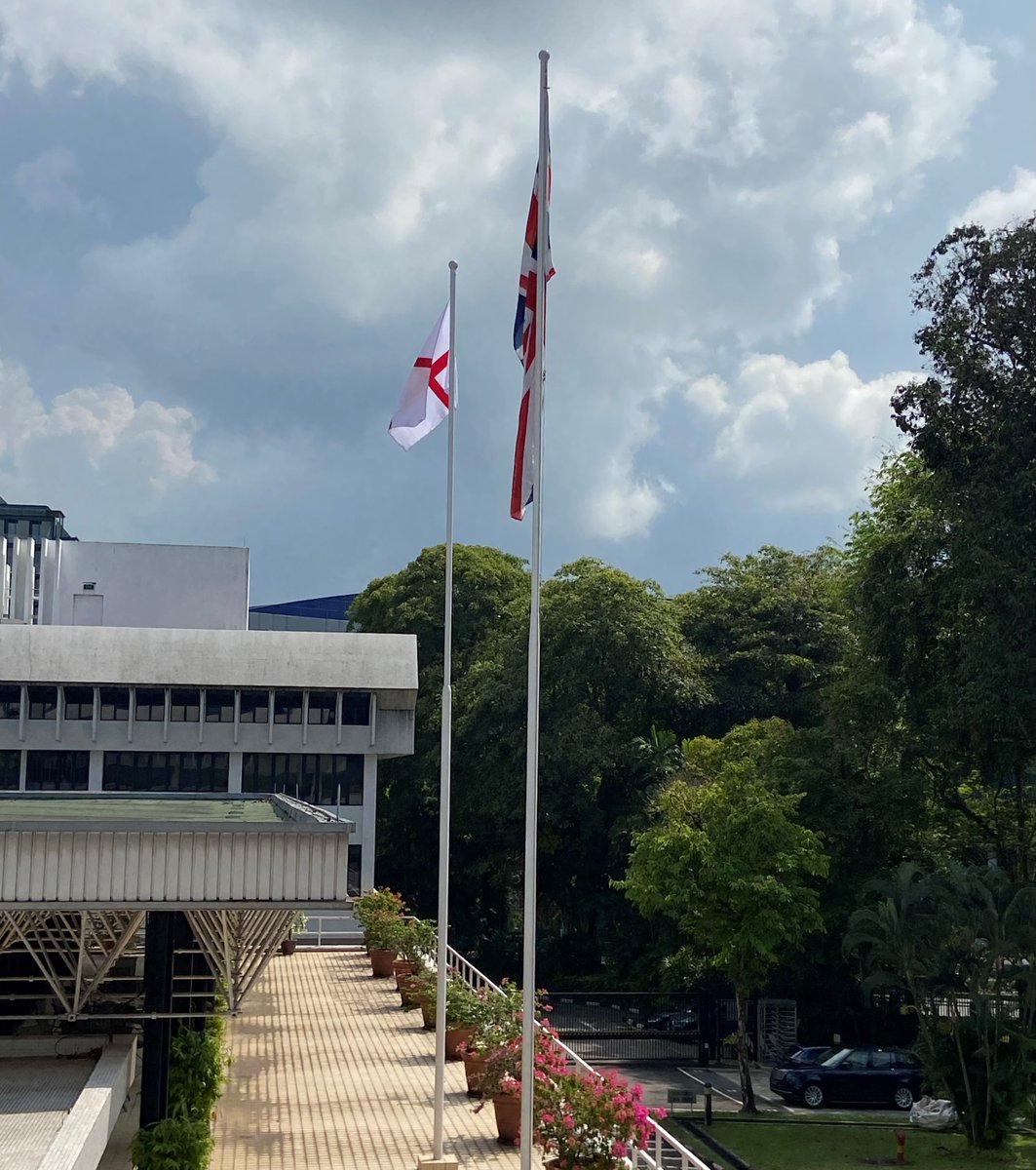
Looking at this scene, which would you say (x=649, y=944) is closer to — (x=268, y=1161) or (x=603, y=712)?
(x=603, y=712)

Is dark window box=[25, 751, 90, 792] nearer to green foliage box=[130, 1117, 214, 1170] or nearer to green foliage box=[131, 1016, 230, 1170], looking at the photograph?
green foliage box=[131, 1016, 230, 1170]

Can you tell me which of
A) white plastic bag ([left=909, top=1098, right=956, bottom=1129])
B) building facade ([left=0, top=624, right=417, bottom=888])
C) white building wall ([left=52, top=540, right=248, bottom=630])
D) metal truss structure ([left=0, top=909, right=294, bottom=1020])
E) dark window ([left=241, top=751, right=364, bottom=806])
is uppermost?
white building wall ([left=52, top=540, right=248, bottom=630])

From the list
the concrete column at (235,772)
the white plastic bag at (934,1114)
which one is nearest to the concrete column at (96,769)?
the concrete column at (235,772)

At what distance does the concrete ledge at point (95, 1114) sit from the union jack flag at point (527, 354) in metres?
6.98

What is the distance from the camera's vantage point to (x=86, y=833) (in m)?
13.7

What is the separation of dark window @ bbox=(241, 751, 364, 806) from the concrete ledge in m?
28.3

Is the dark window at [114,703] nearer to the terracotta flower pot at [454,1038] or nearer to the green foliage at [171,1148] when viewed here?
the terracotta flower pot at [454,1038]

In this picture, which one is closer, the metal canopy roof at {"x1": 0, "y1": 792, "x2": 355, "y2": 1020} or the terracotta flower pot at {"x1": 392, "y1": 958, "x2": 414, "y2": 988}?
the metal canopy roof at {"x1": 0, "y1": 792, "x2": 355, "y2": 1020}

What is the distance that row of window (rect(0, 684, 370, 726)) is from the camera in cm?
4634

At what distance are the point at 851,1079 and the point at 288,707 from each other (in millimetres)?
21034

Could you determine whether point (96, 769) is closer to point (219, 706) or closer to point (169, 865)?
point (219, 706)

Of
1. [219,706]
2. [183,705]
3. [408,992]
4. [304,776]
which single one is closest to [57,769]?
[183,705]

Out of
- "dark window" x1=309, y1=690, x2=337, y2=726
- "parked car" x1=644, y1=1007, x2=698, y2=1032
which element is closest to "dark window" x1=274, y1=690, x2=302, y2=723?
"dark window" x1=309, y1=690, x2=337, y2=726

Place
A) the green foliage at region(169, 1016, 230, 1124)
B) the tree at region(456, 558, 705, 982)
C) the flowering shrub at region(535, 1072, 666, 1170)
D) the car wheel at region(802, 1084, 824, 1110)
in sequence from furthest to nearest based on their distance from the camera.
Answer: the tree at region(456, 558, 705, 982), the car wheel at region(802, 1084, 824, 1110), the green foliage at region(169, 1016, 230, 1124), the flowering shrub at region(535, 1072, 666, 1170)
